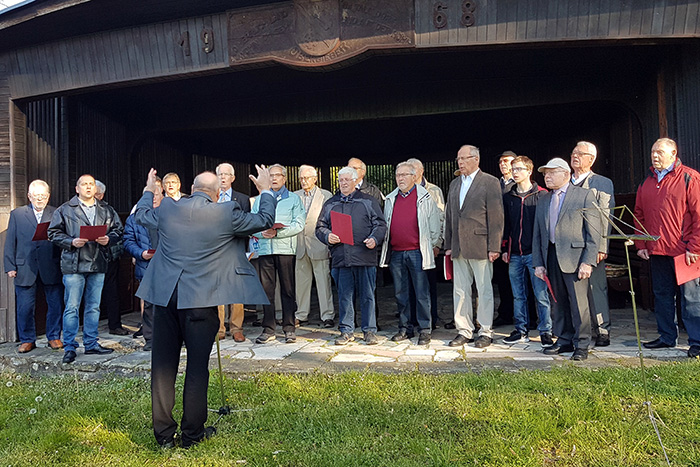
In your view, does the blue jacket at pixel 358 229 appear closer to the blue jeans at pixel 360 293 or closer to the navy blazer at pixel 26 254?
the blue jeans at pixel 360 293

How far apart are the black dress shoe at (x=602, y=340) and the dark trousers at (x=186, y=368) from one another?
3.78 metres

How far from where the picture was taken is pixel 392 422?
3.32 m

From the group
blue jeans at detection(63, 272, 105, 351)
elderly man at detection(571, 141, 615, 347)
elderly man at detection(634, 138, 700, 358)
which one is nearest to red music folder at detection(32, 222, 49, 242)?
blue jeans at detection(63, 272, 105, 351)

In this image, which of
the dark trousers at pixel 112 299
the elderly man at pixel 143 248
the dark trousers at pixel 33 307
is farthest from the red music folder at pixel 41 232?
the dark trousers at pixel 112 299

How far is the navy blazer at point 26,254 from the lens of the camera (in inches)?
227

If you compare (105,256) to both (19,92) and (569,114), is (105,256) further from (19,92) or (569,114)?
(569,114)

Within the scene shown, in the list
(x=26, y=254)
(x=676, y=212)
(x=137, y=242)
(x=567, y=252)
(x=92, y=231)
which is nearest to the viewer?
(x=567, y=252)

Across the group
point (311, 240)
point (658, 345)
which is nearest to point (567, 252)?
point (658, 345)

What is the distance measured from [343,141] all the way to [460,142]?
8.99ft

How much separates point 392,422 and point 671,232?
10.7 feet

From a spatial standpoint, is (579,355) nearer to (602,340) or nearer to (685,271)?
(602,340)

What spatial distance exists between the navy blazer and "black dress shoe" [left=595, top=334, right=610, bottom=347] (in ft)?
19.2

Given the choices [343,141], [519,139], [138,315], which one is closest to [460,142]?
[519,139]

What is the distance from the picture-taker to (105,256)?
5637 millimetres
